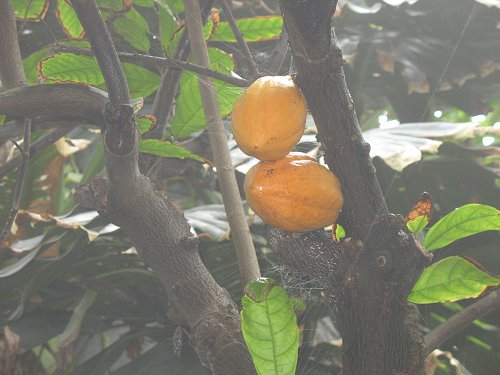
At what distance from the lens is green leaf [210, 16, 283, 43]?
34.3 inches

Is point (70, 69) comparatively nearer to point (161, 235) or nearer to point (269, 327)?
point (161, 235)

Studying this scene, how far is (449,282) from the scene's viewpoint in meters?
0.54

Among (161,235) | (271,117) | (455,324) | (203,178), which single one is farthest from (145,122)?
(203,178)

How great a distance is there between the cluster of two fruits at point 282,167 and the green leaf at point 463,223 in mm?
101

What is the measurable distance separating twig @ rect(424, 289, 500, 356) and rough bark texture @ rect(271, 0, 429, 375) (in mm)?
24

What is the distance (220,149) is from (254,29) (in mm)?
253

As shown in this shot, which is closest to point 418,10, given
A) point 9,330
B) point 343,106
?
point 9,330

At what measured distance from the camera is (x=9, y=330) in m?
1.03

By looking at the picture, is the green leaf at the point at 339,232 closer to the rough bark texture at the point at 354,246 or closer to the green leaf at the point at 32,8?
the rough bark texture at the point at 354,246

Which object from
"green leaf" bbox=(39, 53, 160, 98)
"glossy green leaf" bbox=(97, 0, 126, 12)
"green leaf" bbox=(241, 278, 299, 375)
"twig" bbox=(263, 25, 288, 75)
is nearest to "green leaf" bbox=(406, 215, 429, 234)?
"green leaf" bbox=(241, 278, 299, 375)

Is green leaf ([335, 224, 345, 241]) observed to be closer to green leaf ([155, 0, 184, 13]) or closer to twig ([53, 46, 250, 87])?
twig ([53, 46, 250, 87])

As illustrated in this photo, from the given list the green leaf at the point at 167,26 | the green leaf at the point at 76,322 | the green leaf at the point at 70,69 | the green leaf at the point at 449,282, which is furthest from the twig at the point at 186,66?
the green leaf at the point at 76,322

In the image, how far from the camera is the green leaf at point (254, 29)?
87 centimetres

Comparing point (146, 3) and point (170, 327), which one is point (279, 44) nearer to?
point (146, 3)
